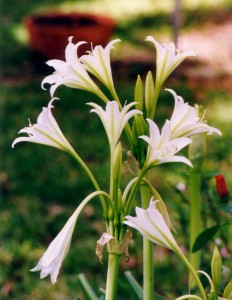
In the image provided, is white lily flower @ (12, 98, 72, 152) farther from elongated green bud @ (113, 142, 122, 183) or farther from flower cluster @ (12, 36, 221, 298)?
elongated green bud @ (113, 142, 122, 183)

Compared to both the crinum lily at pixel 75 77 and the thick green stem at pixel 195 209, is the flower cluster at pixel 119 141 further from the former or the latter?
the thick green stem at pixel 195 209

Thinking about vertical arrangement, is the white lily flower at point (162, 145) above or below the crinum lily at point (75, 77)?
below

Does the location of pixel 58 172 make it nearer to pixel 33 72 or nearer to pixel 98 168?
pixel 98 168

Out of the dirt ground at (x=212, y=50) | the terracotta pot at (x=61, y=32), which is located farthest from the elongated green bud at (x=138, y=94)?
the terracotta pot at (x=61, y=32)

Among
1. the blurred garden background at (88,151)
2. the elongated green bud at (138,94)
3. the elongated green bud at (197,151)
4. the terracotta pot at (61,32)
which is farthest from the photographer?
the terracotta pot at (61,32)

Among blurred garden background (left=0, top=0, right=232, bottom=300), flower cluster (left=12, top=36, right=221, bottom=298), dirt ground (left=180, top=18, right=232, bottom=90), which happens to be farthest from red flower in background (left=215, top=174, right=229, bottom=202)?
dirt ground (left=180, top=18, right=232, bottom=90)

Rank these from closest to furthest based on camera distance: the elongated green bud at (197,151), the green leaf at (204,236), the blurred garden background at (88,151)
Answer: the green leaf at (204,236) < the elongated green bud at (197,151) < the blurred garden background at (88,151)

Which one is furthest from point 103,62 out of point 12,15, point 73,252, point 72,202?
point 12,15

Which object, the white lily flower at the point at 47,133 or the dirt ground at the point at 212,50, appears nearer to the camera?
the white lily flower at the point at 47,133
